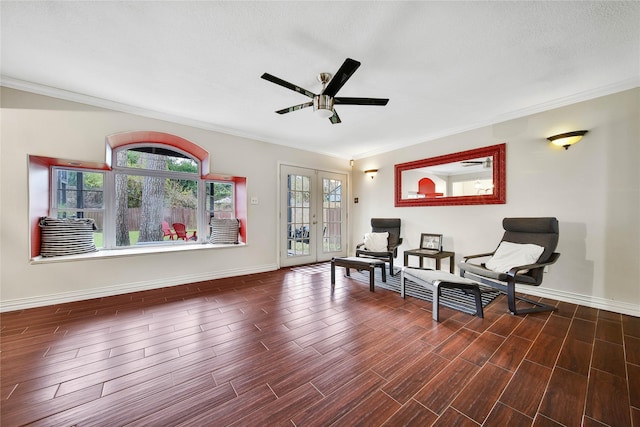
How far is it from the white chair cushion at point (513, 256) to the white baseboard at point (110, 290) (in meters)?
3.69

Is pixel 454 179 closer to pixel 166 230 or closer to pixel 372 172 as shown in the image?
pixel 372 172

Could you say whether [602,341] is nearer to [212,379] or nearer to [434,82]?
[434,82]

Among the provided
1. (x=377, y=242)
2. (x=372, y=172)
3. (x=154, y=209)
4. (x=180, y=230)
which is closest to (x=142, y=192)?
(x=154, y=209)

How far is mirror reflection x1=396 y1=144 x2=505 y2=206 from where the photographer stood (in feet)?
11.4

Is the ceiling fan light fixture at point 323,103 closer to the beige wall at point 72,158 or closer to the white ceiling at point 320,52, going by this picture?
the white ceiling at point 320,52

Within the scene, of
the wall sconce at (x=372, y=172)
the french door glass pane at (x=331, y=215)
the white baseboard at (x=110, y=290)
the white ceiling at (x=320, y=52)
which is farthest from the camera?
the french door glass pane at (x=331, y=215)

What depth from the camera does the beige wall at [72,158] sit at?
8.38 ft

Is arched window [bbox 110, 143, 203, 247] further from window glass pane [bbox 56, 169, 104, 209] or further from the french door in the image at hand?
the french door

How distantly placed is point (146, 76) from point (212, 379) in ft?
9.51

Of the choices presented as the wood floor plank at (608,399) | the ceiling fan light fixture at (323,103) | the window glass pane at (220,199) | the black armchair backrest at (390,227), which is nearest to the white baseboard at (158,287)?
the window glass pane at (220,199)

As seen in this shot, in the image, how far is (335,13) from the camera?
1.65 metres

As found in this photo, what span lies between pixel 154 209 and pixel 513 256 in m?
5.11

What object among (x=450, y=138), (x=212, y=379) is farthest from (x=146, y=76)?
(x=450, y=138)

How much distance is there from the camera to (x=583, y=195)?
279 centimetres
